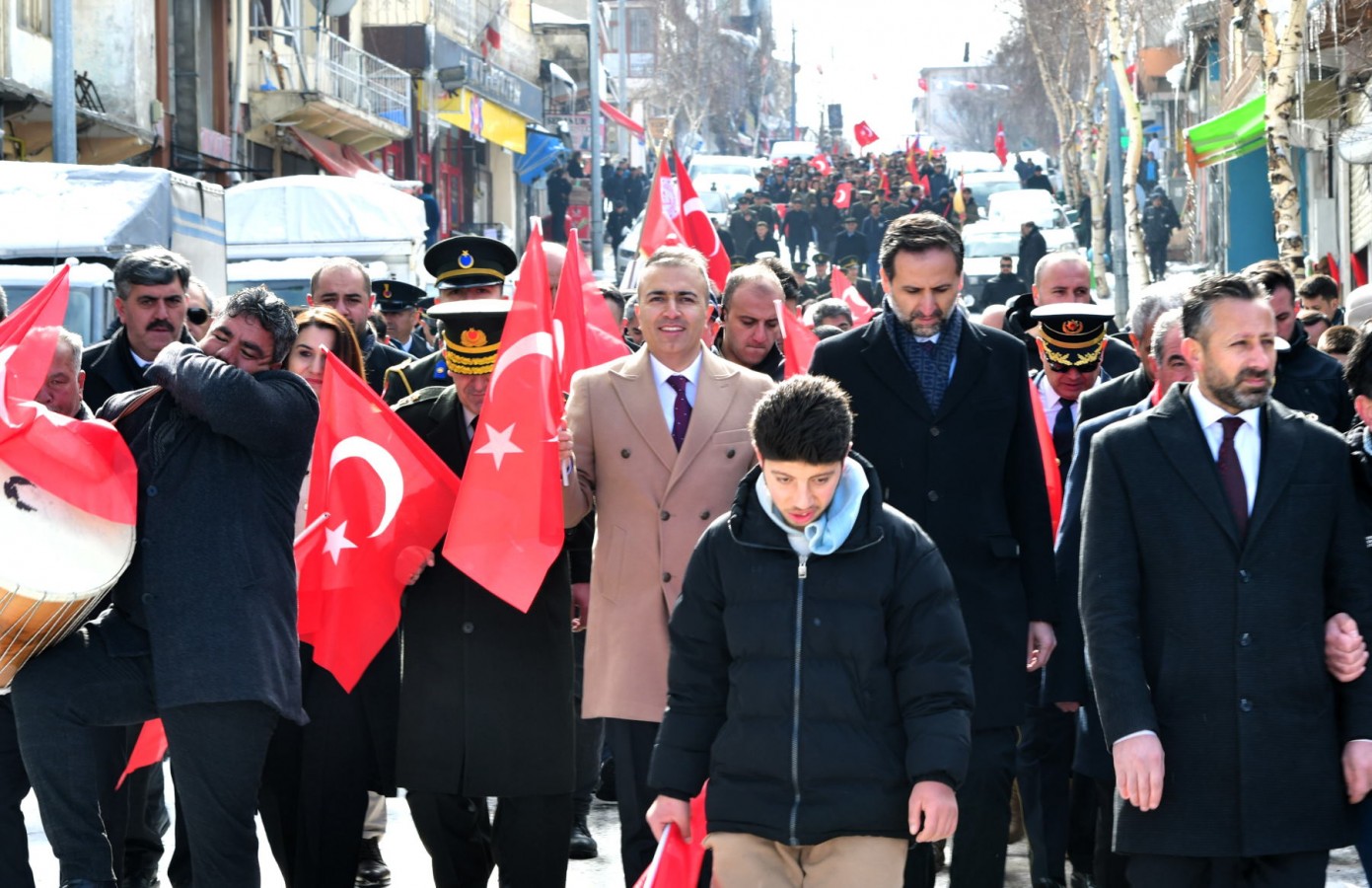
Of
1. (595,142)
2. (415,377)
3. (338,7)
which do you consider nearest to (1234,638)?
(415,377)

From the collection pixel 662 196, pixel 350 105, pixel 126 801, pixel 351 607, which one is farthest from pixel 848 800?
pixel 350 105

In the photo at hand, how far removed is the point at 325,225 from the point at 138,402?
1688cm

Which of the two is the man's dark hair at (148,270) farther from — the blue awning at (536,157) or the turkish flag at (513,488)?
the blue awning at (536,157)

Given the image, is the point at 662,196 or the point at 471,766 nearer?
the point at 471,766

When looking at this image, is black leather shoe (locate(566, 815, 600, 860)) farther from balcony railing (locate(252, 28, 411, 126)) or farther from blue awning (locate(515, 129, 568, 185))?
blue awning (locate(515, 129, 568, 185))

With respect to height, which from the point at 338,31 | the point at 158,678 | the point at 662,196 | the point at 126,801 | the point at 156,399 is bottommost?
the point at 126,801

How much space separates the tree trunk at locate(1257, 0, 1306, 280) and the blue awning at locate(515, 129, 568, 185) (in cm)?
3951

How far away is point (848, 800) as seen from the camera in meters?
4.68

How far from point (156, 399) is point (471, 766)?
141 cm

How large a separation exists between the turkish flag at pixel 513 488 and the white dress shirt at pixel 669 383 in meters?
0.35

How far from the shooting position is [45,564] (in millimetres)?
5719

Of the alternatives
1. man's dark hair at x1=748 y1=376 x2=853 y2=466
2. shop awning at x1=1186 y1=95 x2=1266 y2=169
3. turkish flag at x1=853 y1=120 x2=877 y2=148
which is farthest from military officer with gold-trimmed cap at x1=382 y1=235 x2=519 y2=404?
turkish flag at x1=853 y1=120 x2=877 y2=148

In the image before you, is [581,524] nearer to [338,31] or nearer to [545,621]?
[545,621]

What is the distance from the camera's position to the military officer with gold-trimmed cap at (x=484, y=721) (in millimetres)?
6242
